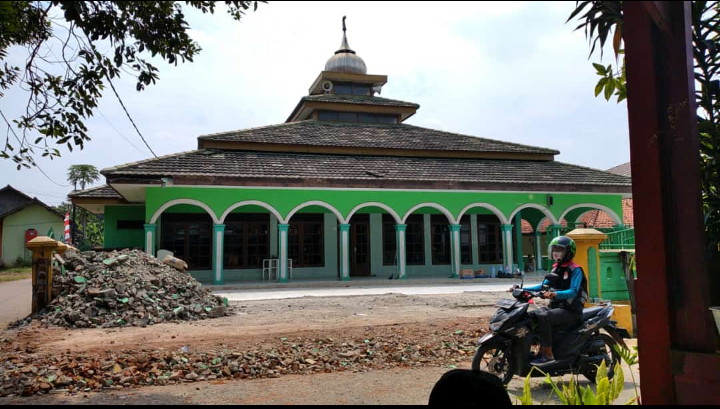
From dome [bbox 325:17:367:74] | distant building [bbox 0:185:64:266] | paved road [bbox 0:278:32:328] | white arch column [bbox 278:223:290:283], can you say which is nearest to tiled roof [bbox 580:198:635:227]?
dome [bbox 325:17:367:74]

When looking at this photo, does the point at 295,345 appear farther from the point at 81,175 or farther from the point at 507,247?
the point at 81,175

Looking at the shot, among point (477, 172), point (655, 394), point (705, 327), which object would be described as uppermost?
point (477, 172)

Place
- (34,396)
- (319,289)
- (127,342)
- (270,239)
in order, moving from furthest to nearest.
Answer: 1. (270,239)
2. (319,289)
3. (127,342)
4. (34,396)

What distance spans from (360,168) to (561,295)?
13190 millimetres

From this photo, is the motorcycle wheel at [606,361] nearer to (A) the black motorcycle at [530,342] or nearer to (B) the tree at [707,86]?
(A) the black motorcycle at [530,342]

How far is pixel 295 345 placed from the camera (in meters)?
5.83

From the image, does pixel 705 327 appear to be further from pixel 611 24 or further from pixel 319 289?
pixel 319 289

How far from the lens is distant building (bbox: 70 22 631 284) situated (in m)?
15.0

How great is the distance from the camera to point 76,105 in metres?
4.61

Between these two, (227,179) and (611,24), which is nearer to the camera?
(611,24)

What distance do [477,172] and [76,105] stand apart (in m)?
15.2

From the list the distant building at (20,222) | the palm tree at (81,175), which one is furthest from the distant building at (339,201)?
the palm tree at (81,175)

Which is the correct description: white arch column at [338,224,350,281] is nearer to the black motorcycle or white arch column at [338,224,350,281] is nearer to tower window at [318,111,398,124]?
tower window at [318,111,398,124]

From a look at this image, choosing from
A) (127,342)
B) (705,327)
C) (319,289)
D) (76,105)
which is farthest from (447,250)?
(705,327)
